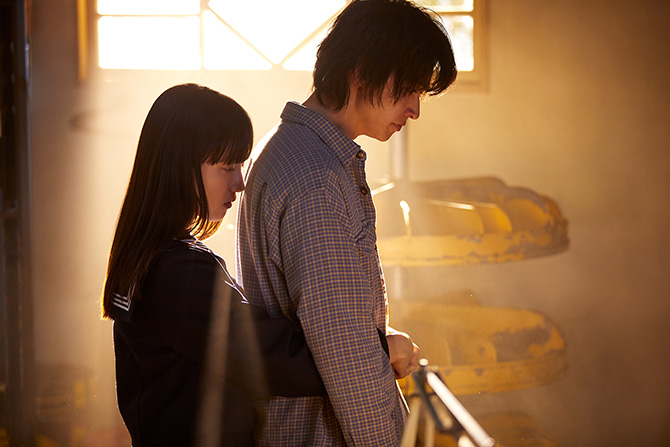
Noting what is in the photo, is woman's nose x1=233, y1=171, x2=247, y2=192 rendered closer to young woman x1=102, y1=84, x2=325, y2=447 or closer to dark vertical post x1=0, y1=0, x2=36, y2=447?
young woman x1=102, y1=84, x2=325, y2=447

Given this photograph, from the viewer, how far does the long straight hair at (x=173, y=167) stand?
2.53ft

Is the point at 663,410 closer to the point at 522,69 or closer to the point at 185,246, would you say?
the point at 522,69

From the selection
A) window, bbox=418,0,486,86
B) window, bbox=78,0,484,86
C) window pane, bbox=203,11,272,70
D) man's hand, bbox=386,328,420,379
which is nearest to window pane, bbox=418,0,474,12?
window, bbox=418,0,486,86

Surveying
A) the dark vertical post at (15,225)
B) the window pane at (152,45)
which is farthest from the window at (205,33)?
the dark vertical post at (15,225)

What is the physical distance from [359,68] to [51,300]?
6.50ft

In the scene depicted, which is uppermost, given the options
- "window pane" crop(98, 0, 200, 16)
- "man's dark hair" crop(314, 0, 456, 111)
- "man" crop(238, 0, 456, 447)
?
"window pane" crop(98, 0, 200, 16)

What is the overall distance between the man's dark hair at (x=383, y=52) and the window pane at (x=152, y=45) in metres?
1.70

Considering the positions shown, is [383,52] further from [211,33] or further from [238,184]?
[211,33]

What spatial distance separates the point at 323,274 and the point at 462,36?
211 centimetres

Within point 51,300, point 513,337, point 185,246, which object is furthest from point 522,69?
point 185,246

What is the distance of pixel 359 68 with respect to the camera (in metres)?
0.81

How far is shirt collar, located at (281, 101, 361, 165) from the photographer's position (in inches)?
31.2

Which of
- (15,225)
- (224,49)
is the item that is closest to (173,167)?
(15,225)

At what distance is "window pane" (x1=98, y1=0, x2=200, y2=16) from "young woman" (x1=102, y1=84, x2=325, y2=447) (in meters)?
1.75
